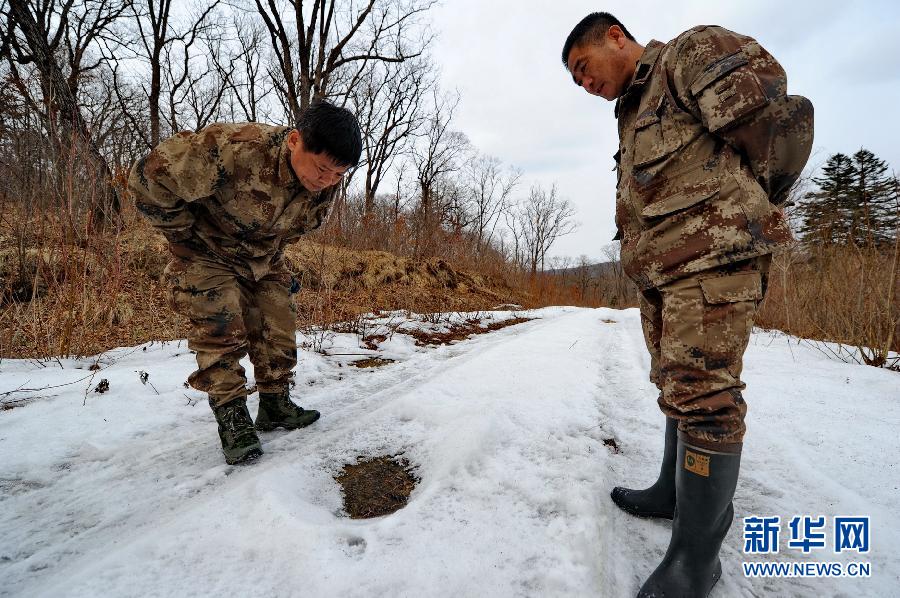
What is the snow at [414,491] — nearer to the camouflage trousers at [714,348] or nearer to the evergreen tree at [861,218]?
the camouflage trousers at [714,348]

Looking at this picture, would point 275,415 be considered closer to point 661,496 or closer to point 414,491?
point 414,491

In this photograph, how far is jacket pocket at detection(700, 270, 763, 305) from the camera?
100cm

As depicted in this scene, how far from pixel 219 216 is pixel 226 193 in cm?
13

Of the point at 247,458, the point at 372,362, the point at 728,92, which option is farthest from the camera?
the point at 372,362

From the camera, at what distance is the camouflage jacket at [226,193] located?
5.35 ft

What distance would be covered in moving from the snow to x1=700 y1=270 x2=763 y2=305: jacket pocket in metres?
0.82

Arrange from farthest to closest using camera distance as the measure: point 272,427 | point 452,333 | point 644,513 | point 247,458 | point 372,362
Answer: point 452,333
point 372,362
point 272,427
point 247,458
point 644,513

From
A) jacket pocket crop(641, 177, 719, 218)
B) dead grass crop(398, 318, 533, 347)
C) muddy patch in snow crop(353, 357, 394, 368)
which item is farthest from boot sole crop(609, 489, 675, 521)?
dead grass crop(398, 318, 533, 347)

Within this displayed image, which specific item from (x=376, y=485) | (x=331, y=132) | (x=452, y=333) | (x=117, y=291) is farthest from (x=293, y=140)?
(x=452, y=333)

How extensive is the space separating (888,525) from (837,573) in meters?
0.37

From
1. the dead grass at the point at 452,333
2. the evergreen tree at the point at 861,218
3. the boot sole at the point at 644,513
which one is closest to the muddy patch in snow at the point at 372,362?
Result: the dead grass at the point at 452,333

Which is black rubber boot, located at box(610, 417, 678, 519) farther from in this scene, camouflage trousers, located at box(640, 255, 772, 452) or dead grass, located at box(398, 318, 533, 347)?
dead grass, located at box(398, 318, 533, 347)

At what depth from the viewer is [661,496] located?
138 centimetres

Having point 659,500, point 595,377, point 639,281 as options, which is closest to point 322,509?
point 659,500
